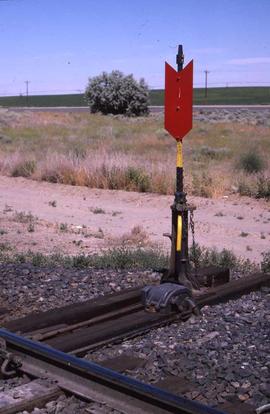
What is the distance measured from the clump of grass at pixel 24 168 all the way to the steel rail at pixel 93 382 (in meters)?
17.7

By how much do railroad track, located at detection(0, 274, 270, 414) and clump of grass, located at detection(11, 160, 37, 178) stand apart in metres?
15.8

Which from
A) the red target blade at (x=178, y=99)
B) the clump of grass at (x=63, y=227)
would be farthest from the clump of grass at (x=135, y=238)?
the red target blade at (x=178, y=99)

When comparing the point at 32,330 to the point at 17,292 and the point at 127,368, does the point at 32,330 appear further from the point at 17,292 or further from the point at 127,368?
the point at 17,292

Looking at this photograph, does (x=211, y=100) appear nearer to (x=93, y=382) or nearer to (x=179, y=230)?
(x=179, y=230)

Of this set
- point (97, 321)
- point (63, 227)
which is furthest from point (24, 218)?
point (97, 321)

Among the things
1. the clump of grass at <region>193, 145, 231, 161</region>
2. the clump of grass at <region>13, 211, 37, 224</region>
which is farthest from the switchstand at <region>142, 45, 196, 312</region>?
the clump of grass at <region>193, 145, 231, 161</region>

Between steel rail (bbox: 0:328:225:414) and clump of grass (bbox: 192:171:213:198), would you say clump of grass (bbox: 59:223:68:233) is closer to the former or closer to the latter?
clump of grass (bbox: 192:171:213:198)

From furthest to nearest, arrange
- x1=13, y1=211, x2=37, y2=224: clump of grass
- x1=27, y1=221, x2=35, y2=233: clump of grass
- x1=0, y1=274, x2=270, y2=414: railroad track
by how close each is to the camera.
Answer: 1. x1=13, y1=211, x2=37, y2=224: clump of grass
2. x1=27, y1=221, x2=35, y2=233: clump of grass
3. x1=0, y1=274, x2=270, y2=414: railroad track

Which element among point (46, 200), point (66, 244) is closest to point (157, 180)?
point (46, 200)

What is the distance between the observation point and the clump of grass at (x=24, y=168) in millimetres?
23859

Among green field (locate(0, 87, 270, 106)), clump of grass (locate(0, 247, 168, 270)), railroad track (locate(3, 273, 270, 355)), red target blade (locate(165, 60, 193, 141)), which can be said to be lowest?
clump of grass (locate(0, 247, 168, 270))

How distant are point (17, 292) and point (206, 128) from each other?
3978 centimetres

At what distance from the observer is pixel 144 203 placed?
755 inches

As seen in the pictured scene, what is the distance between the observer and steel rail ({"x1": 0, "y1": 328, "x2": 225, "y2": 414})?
485 cm
